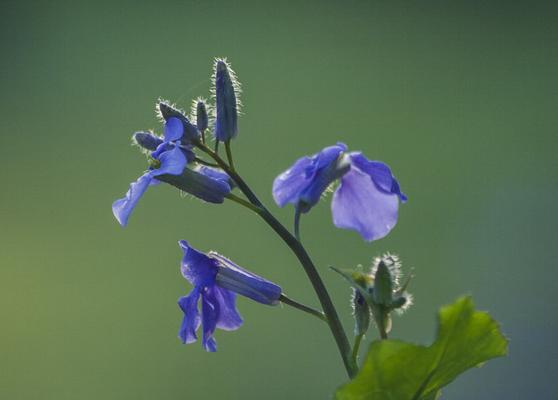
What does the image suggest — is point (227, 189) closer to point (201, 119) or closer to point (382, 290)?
point (201, 119)

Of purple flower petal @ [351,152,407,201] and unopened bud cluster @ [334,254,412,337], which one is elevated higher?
purple flower petal @ [351,152,407,201]

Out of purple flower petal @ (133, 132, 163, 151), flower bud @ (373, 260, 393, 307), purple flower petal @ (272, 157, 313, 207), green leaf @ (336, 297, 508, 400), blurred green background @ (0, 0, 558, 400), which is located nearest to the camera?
green leaf @ (336, 297, 508, 400)

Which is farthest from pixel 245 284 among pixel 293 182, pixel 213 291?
pixel 293 182

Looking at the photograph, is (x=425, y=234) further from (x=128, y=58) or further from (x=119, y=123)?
(x=128, y=58)

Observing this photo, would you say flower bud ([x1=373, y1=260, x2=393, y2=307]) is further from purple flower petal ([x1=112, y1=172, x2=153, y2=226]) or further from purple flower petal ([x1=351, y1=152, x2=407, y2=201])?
purple flower petal ([x1=112, y1=172, x2=153, y2=226])

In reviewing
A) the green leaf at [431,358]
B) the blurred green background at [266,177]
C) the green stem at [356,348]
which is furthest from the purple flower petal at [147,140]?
the blurred green background at [266,177]

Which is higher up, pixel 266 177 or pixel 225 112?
pixel 266 177

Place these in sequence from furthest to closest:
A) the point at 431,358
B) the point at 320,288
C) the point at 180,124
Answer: the point at 180,124
the point at 320,288
the point at 431,358

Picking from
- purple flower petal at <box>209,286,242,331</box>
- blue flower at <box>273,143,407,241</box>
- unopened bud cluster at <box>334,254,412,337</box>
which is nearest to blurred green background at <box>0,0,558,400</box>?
purple flower petal at <box>209,286,242,331</box>

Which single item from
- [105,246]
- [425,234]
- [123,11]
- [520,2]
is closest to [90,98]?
[123,11]
